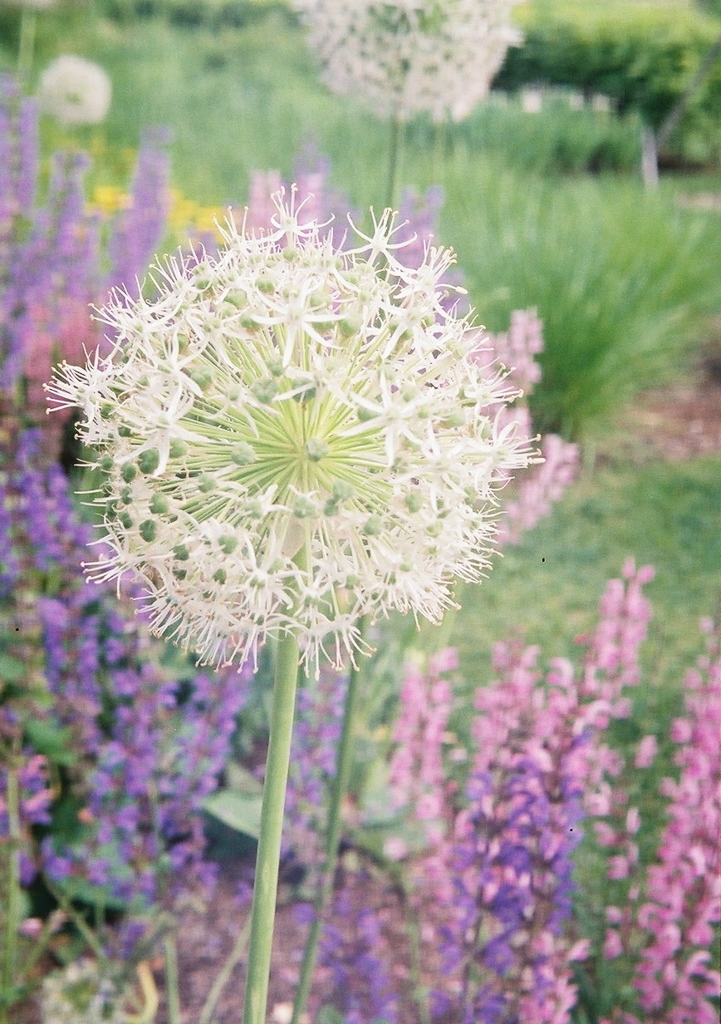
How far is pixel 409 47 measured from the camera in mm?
2389

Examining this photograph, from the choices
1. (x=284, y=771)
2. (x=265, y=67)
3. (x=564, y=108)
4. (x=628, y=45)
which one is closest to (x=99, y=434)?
(x=284, y=771)

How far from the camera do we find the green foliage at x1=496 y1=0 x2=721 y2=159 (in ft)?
31.0

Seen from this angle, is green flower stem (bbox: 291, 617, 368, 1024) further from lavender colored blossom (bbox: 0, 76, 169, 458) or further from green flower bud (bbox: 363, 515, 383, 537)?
lavender colored blossom (bbox: 0, 76, 169, 458)

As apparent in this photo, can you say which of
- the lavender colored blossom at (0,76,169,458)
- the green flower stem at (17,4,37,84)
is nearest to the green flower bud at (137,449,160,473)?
the lavender colored blossom at (0,76,169,458)

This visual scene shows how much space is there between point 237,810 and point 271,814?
1.37m

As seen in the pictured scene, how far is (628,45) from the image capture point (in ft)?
33.6

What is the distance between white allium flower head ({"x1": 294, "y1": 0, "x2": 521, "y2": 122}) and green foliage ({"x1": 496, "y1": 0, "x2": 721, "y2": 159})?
22.9 feet

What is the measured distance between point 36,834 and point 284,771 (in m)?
1.52

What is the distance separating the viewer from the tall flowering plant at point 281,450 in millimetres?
951

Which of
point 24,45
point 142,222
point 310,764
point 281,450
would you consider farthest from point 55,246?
point 281,450

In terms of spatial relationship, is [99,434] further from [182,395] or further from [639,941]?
[639,941]

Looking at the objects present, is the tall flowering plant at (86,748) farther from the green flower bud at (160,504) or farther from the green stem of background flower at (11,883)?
the green flower bud at (160,504)

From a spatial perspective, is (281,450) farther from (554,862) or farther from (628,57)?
(628,57)

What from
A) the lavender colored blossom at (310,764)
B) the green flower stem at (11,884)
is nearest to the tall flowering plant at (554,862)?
the lavender colored blossom at (310,764)
